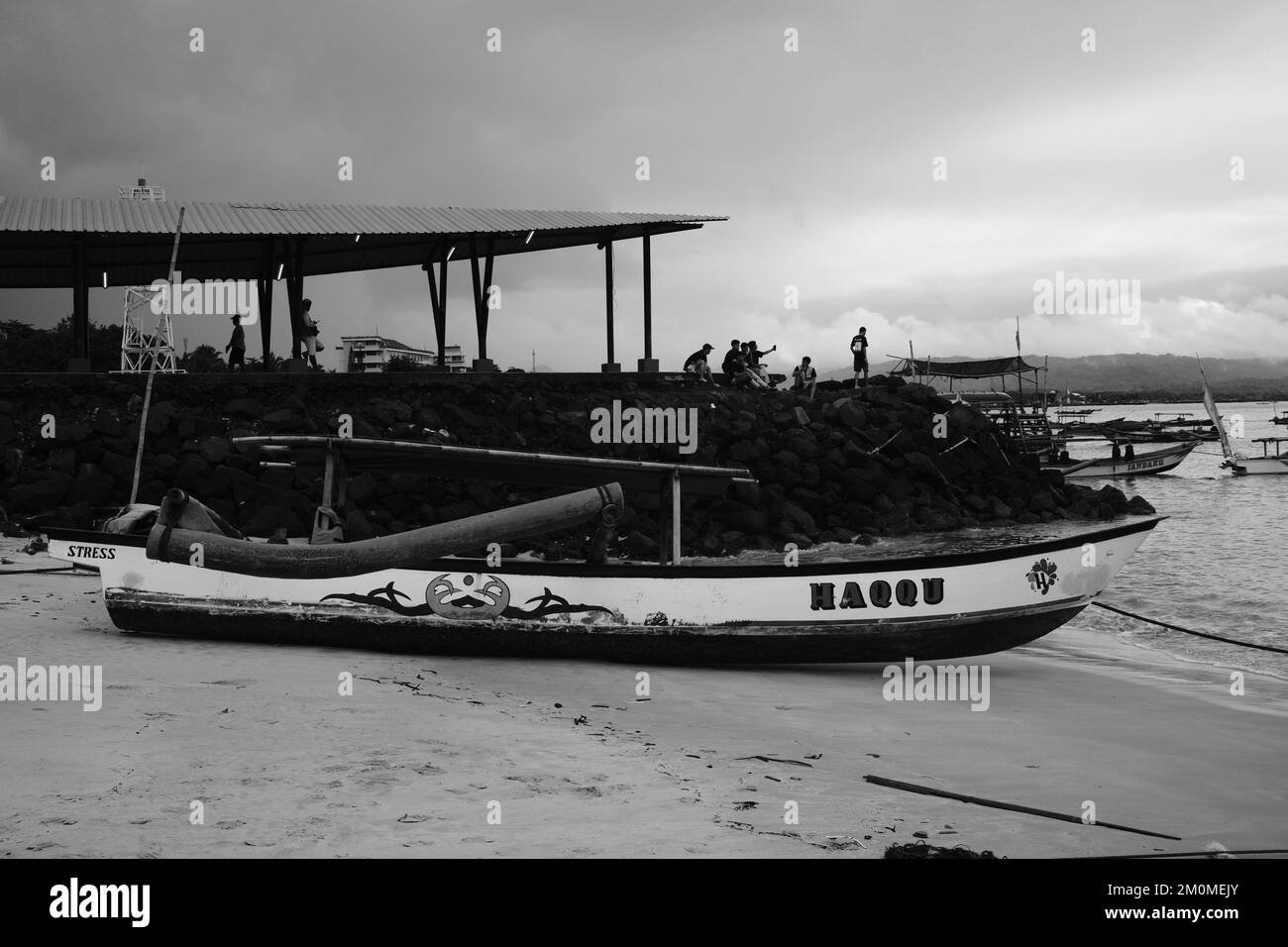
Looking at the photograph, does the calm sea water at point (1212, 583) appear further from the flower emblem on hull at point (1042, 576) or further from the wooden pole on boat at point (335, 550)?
the wooden pole on boat at point (335, 550)

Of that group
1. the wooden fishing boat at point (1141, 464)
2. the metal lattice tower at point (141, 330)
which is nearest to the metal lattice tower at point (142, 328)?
the metal lattice tower at point (141, 330)

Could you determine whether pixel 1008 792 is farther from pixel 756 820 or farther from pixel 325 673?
pixel 325 673

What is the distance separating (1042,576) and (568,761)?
613cm

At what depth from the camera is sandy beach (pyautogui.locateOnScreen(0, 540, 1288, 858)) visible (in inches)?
191

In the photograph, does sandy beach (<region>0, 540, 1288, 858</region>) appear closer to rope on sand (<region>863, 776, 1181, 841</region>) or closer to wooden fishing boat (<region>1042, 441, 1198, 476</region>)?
rope on sand (<region>863, 776, 1181, 841</region>)

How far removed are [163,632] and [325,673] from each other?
238 cm

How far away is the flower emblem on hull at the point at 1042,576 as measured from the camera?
10.5 m

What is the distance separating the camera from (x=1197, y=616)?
17.9 m

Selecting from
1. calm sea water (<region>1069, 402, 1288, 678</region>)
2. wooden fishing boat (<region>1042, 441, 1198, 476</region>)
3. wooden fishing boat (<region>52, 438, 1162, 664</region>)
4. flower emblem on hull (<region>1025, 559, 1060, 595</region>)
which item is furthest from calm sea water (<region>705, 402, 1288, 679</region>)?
wooden fishing boat (<region>1042, 441, 1198, 476</region>)

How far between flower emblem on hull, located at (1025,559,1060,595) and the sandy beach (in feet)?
3.45

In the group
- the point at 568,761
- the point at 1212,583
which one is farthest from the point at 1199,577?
the point at 568,761

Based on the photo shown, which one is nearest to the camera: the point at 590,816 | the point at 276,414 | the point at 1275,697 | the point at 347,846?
the point at 347,846

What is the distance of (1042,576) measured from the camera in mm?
10516

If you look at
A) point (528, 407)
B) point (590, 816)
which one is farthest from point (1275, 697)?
point (528, 407)
